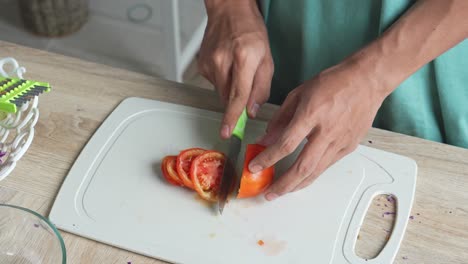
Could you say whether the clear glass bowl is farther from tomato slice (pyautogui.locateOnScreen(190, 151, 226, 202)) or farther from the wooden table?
tomato slice (pyautogui.locateOnScreen(190, 151, 226, 202))

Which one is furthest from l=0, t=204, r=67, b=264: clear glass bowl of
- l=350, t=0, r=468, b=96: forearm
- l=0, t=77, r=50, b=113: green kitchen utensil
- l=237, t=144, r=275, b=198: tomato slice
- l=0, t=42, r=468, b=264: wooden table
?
l=350, t=0, r=468, b=96: forearm

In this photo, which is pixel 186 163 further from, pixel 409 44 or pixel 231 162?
pixel 409 44

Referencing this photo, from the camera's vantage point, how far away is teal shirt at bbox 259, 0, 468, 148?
1.04 m

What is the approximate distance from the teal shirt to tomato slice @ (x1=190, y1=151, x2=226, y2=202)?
1.02 feet

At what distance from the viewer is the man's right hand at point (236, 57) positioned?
1016 mm

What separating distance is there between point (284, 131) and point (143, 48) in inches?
70.5

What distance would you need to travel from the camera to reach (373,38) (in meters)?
1.09

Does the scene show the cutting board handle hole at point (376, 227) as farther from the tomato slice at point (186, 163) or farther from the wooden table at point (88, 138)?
the tomato slice at point (186, 163)

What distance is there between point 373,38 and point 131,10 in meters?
1.71

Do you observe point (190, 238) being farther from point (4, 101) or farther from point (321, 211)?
point (4, 101)

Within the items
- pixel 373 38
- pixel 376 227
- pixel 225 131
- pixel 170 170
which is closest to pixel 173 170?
pixel 170 170

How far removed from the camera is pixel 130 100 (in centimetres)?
113

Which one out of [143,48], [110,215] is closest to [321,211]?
[110,215]

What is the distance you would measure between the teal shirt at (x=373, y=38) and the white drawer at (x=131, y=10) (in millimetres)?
1459
